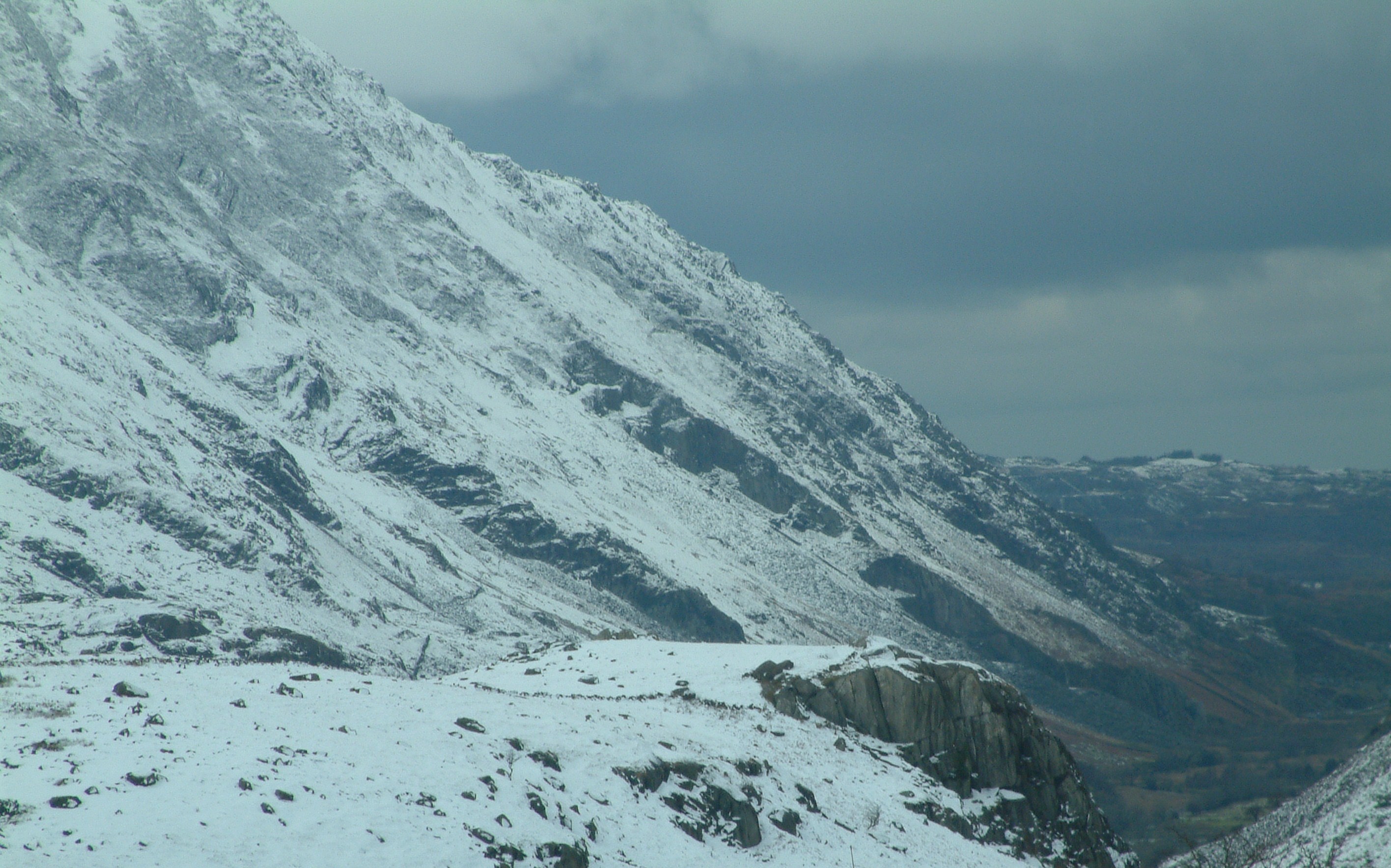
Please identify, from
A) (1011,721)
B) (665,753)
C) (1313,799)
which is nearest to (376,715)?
(665,753)

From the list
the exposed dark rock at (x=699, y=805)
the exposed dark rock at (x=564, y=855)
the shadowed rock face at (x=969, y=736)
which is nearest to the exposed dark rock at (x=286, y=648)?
the shadowed rock face at (x=969, y=736)

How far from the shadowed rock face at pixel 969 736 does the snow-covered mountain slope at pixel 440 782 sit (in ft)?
1.57

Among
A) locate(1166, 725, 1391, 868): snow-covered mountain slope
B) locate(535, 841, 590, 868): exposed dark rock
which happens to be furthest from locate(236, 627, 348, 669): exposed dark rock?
locate(535, 841, 590, 868): exposed dark rock

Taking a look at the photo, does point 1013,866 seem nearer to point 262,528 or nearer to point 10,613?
point 10,613

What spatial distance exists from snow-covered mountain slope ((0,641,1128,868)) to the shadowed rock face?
48 cm

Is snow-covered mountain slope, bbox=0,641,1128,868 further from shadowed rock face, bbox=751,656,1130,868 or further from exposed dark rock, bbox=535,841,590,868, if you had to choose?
shadowed rock face, bbox=751,656,1130,868

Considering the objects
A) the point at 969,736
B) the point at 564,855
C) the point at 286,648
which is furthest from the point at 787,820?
the point at 286,648

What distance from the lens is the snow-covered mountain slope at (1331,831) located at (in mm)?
65375

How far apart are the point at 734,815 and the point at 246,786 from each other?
56.5ft

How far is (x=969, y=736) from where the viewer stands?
55.2 m

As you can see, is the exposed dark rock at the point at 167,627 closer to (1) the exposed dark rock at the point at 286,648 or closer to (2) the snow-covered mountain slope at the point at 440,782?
(1) the exposed dark rock at the point at 286,648

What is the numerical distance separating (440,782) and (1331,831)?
7255cm

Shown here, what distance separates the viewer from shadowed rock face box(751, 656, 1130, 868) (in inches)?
2099

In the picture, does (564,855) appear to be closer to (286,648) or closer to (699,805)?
(699,805)
